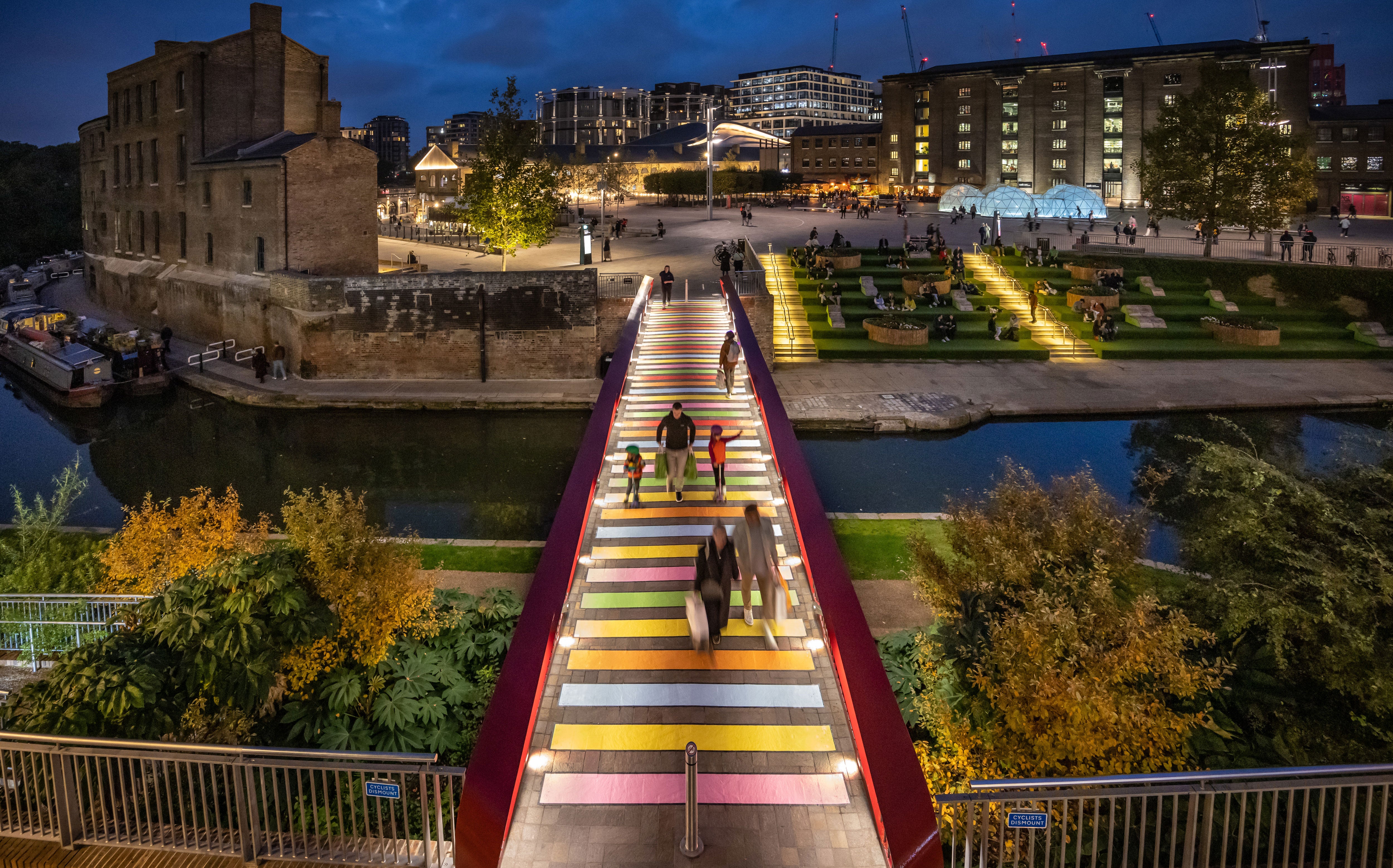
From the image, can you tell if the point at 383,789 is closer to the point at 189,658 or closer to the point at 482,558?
the point at 189,658

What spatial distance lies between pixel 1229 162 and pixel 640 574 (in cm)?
3794

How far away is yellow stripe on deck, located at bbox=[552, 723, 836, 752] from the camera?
6.52 metres

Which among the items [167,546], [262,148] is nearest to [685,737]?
[167,546]

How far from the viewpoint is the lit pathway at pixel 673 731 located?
5.59 metres

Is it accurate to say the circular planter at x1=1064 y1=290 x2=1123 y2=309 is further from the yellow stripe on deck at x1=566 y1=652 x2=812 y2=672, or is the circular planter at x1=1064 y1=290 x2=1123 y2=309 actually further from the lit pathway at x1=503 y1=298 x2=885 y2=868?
the yellow stripe on deck at x1=566 y1=652 x2=812 y2=672

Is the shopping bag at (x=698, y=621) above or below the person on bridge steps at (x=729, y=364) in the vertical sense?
below

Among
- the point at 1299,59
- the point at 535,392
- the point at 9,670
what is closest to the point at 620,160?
the point at 1299,59

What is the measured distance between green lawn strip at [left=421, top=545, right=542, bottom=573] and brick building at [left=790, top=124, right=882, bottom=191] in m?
86.9

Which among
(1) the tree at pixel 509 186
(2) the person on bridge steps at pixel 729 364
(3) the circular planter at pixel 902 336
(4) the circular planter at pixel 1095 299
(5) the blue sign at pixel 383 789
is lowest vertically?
(5) the blue sign at pixel 383 789

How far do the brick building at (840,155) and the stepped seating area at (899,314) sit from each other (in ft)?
207

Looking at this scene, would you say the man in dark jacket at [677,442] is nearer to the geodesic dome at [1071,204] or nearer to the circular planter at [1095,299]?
the circular planter at [1095,299]

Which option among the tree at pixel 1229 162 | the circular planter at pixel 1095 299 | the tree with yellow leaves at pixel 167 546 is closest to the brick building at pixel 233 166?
the tree with yellow leaves at pixel 167 546

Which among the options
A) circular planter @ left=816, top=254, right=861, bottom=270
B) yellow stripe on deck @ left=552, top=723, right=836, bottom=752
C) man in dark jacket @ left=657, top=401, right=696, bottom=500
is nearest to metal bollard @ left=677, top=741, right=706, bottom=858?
yellow stripe on deck @ left=552, top=723, right=836, bottom=752

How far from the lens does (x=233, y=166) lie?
32031 millimetres
